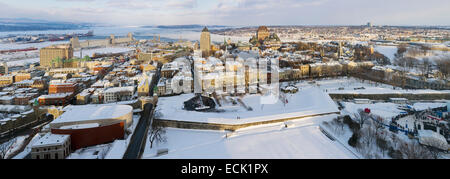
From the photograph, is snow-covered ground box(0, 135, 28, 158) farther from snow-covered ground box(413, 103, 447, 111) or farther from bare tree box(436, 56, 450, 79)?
bare tree box(436, 56, 450, 79)

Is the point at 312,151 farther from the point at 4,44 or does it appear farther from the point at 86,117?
the point at 4,44

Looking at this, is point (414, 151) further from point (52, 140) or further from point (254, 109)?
point (52, 140)

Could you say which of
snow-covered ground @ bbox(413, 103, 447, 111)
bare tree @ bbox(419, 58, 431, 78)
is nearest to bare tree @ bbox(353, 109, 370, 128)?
snow-covered ground @ bbox(413, 103, 447, 111)

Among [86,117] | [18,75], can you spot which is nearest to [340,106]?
[86,117]

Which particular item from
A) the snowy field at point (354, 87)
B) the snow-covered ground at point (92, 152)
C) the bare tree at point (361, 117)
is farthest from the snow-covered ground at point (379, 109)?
the snow-covered ground at point (92, 152)
